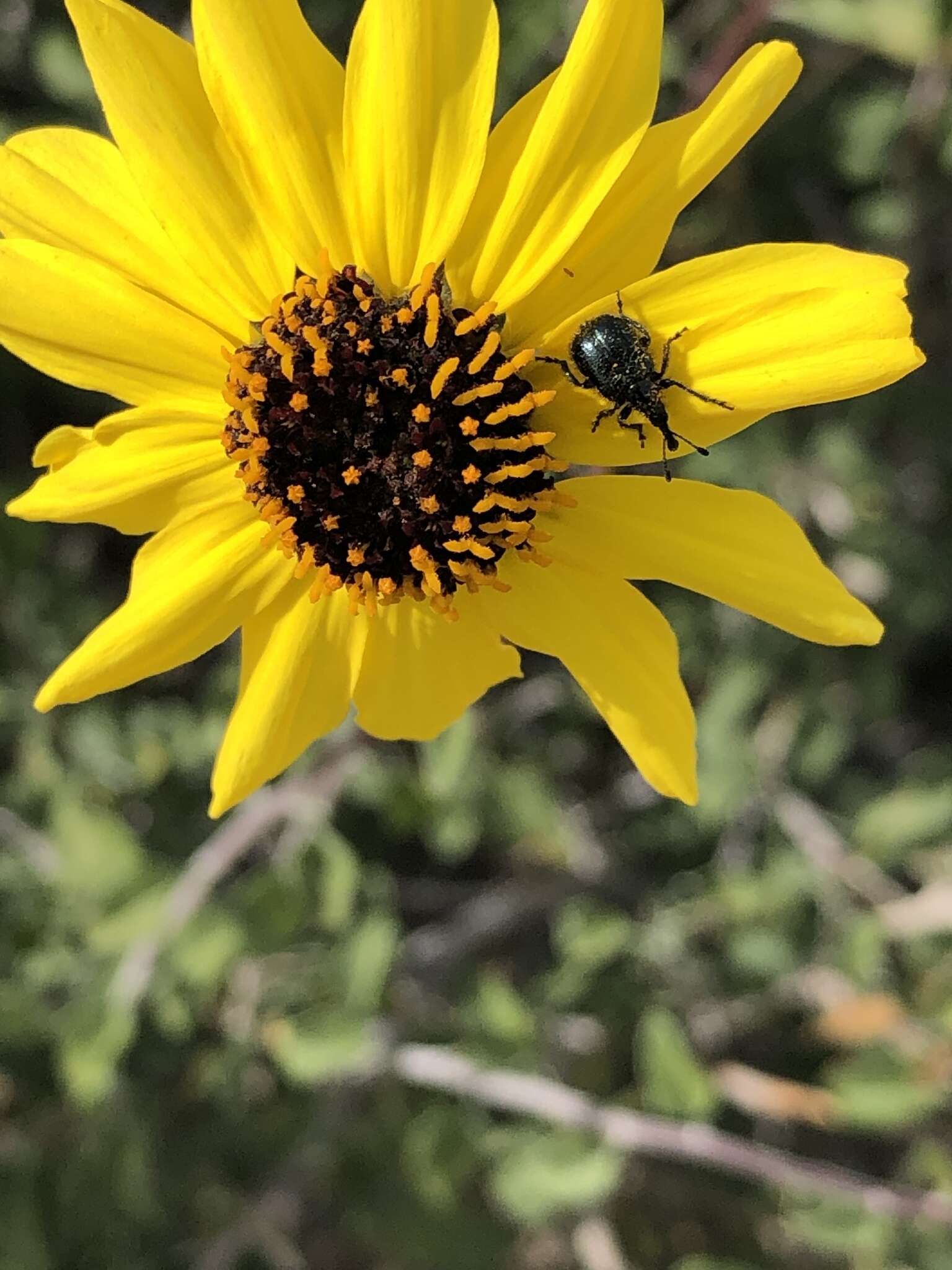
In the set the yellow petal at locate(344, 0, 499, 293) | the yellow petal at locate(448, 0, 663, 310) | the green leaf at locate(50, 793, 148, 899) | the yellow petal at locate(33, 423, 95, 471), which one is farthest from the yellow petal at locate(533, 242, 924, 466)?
the green leaf at locate(50, 793, 148, 899)

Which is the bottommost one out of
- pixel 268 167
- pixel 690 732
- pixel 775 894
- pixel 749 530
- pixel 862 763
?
pixel 862 763

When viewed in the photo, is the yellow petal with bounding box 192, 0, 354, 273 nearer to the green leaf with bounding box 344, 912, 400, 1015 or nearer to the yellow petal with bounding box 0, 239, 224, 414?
the yellow petal with bounding box 0, 239, 224, 414

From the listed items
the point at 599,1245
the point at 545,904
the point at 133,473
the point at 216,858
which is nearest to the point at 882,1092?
the point at 545,904

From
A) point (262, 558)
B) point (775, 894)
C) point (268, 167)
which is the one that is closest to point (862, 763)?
point (775, 894)

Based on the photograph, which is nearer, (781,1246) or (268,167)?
(268,167)

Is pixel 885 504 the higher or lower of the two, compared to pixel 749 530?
lower

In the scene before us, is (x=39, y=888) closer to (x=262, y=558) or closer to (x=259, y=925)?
(x=259, y=925)
